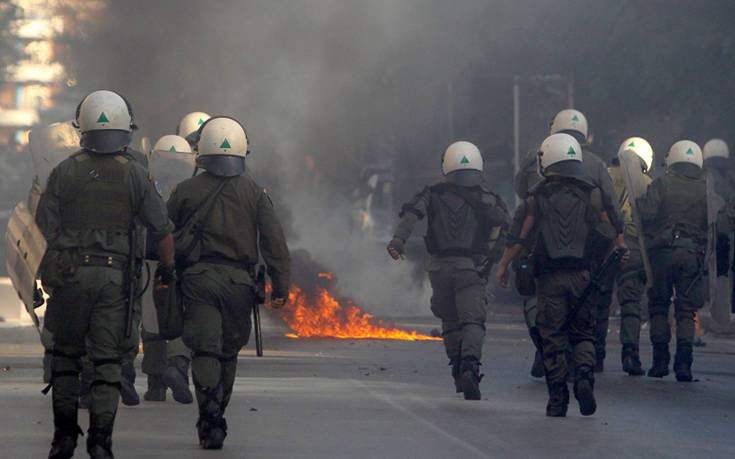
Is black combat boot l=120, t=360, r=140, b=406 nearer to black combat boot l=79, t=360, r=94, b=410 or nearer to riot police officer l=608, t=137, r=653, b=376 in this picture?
black combat boot l=79, t=360, r=94, b=410

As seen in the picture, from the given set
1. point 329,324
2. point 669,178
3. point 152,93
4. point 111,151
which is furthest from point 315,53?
point 111,151

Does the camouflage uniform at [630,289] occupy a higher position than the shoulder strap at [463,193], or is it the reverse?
the shoulder strap at [463,193]

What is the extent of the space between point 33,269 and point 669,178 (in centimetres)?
599

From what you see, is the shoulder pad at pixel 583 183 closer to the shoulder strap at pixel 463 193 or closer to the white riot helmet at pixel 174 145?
the shoulder strap at pixel 463 193

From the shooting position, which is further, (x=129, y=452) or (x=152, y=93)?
(x=152, y=93)

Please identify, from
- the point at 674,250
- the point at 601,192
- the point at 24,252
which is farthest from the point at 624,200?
the point at 24,252

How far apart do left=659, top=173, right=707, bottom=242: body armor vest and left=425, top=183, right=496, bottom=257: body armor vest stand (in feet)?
6.96

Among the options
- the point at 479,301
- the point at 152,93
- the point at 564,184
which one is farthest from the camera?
the point at 152,93

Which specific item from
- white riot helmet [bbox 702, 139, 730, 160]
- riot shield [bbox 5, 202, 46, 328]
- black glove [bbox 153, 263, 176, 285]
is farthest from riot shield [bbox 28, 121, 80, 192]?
white riot helmet [bbox 702, 139, 730, 160]

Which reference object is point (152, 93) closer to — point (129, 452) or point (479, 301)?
point (479, 301)

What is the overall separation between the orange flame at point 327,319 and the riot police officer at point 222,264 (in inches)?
401

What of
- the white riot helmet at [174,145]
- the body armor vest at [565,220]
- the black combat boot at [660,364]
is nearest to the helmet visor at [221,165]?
the body armor vest at [565,220]

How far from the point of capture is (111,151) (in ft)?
25.5

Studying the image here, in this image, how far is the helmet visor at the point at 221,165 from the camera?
8.56 meters
